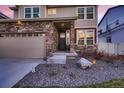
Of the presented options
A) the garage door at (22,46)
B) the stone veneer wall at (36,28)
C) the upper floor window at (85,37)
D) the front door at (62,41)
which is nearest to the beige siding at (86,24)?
the upper floor window at (85,37)

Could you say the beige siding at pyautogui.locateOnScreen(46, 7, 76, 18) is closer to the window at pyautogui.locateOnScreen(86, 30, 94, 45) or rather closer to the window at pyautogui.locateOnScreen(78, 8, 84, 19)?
the window at pyautogui.locateOnScreen(78, 8, 84, 19)

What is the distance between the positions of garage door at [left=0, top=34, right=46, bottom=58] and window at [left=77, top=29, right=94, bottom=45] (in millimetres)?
4398

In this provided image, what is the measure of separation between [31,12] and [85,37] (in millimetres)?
5940

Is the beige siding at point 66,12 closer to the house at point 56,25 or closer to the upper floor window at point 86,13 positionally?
the house at point 56,25

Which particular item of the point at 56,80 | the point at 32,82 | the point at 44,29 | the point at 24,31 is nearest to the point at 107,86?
the point at 56,80

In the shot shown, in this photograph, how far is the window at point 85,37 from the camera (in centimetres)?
1734

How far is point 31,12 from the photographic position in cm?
1794

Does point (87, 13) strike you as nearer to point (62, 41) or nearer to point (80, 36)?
point (80, 36)

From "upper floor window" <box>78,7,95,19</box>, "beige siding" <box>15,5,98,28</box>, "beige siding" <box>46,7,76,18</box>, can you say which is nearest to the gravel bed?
"beige siding" <box>15,5,98,28</box>

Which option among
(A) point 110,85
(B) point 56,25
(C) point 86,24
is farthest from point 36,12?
(A) point 110,85

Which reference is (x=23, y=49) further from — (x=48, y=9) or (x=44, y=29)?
(x=48, y=9)
